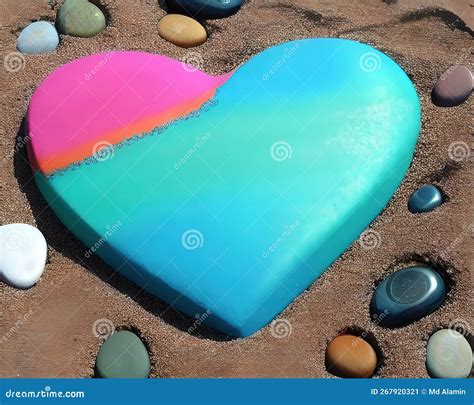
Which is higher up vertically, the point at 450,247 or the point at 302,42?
the point at 302,42

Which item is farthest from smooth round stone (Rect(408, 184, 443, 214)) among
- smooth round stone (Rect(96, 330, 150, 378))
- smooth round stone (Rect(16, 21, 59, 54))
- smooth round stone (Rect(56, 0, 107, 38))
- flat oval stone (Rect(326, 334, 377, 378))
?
smooth round stone (Rect(16, 21, 59, 54))

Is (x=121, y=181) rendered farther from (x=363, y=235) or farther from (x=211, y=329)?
(x=363, y=235)

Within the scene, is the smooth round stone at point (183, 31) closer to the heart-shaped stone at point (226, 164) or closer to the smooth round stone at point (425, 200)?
the heart-shaped stone at point (226, 164)

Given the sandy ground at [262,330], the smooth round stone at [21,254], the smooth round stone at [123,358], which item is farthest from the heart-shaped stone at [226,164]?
the smooth round stone at [123,358]

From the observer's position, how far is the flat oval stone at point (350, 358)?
745cm

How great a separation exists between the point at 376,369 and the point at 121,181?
246cm

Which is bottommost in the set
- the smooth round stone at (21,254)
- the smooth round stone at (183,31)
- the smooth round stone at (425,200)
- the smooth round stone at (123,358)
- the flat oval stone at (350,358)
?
the smooth round stone at (123,358)

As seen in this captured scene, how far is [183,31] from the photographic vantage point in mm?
9109

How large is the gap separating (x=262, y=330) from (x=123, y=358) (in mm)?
1088

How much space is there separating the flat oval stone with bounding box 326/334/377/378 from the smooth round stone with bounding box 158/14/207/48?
10.5ft

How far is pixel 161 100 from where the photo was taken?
802 cm

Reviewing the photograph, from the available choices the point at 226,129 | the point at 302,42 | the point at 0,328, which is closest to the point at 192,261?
the point at 226,129

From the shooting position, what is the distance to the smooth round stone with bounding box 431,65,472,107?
866cm

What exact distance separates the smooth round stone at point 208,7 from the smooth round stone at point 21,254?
105 inches
